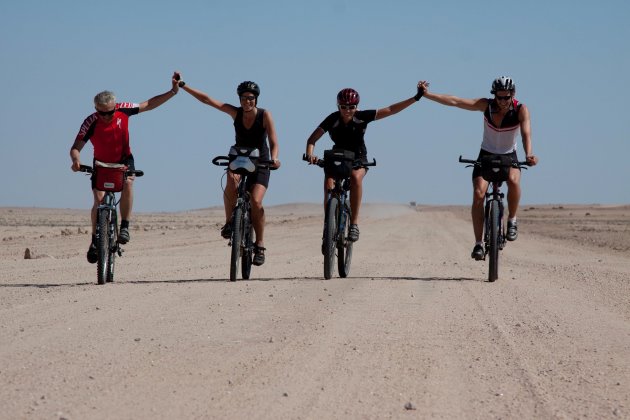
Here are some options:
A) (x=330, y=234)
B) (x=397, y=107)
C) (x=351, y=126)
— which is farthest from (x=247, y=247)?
(x=397, y=107)

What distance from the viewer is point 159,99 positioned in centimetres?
1184

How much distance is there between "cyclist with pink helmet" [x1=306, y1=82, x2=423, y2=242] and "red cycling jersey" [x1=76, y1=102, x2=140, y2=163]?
6.94 feet

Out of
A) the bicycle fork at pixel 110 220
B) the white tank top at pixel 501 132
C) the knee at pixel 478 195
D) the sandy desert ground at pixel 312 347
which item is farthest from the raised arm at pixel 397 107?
the bicycle fork at pixel 110 220

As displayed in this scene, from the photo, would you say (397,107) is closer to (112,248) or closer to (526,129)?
(526,129)

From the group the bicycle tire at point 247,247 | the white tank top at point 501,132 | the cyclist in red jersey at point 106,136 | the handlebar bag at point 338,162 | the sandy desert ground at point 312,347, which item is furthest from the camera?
the white tank top at point 501,132

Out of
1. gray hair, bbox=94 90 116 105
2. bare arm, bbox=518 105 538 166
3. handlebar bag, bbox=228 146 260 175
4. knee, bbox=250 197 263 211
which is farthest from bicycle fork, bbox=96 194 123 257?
bare arm, bbox=518 105 538 166

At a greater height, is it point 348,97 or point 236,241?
point 348,97

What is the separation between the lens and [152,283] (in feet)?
36.2

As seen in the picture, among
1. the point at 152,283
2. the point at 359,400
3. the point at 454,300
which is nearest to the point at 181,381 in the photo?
the point at 359,400

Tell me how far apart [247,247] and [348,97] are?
2074mm

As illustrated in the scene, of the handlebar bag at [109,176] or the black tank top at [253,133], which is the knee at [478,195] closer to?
the black tank top at [253,133]

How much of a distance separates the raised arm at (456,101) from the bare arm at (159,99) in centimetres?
289

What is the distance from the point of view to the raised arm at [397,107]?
12.2 meters

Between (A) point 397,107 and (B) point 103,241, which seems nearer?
(B) point 103,241
